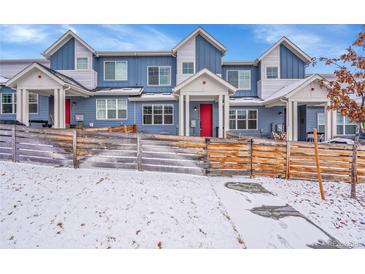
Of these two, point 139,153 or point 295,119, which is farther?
point 295,119

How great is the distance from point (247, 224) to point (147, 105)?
1193 cm

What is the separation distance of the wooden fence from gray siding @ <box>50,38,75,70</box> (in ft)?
31.4

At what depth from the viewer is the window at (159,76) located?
15180mm

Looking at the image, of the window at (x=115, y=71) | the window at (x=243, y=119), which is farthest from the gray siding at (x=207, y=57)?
the window at (x=115, y=71)

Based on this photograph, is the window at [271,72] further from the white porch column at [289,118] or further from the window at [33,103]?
the window at [33,103]

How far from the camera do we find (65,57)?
14.8 m

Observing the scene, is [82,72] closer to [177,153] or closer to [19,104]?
[19,104]

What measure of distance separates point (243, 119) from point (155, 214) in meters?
12.4

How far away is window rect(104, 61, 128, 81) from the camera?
15.2 meters

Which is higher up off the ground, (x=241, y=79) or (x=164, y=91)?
(x=241, y=79)

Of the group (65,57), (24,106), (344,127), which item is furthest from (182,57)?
(344,127)

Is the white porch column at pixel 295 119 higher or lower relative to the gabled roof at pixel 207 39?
lower

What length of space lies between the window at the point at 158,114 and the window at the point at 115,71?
312 cm

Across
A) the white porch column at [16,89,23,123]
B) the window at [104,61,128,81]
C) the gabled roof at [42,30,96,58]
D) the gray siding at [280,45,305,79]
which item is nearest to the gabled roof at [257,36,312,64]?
the gray siding at [280,45,305,79]
